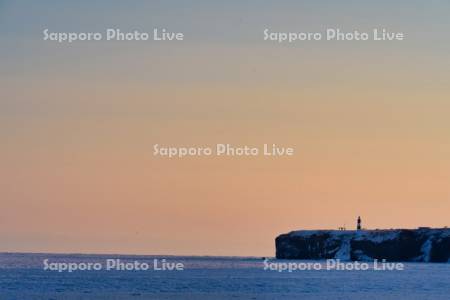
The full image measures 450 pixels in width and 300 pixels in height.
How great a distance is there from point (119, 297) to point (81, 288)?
41.9 feet

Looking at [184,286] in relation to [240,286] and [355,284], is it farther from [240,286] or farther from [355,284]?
[355,284]

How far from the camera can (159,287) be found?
11012cm

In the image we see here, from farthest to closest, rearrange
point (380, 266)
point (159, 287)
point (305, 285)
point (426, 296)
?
point (380, 266)
point (305, 285)
point (159, 287)
point (426, 296)

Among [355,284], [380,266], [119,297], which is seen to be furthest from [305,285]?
[380,266]

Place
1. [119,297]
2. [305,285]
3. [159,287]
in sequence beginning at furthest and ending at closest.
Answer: [305,285], [159,287], [119,297]

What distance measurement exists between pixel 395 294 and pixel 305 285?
19.0m

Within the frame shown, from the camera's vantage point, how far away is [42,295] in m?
95.0

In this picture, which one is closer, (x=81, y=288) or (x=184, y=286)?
(x=81, y=288)

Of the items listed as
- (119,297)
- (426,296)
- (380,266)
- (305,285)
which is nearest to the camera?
(119,297)

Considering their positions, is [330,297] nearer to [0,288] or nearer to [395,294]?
[395,294]

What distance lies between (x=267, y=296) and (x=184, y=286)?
16.6 m

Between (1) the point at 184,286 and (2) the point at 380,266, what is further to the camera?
(2) the point at 380,266


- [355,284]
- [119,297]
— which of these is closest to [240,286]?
[355,284]

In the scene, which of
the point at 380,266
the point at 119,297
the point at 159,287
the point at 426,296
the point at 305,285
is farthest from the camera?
the point at 380,266
